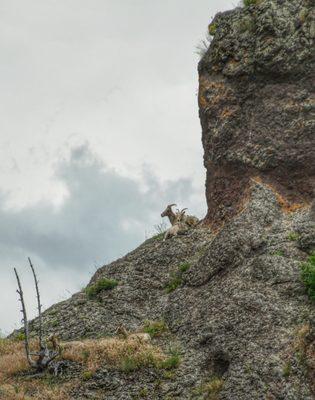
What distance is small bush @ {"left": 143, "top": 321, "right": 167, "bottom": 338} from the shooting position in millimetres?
34000

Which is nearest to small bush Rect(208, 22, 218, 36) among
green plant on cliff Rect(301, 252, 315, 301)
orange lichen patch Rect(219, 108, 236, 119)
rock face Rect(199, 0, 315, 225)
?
rock face Rect(199, 0, 315, 225)

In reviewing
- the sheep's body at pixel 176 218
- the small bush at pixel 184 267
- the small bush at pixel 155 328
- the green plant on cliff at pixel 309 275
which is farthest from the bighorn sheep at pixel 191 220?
the green plant on cliff at pixel 309 275

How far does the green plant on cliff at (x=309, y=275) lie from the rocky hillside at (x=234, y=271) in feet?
0.22

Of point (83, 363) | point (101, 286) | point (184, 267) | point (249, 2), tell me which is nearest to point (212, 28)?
point (249, 2)

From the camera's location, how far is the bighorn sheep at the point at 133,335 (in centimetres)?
3312

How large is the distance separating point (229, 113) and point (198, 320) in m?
13.7

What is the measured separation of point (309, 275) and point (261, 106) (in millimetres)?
12981

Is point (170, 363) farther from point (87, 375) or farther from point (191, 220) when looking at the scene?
point (191, 220)

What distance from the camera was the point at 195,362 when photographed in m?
30.5

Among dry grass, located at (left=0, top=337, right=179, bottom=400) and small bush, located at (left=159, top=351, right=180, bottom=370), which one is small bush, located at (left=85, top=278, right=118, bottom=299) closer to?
dry grass, located at (left=0, top=337, right=179, bottom=400)

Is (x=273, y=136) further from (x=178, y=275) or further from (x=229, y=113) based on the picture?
(x=178, y=275)

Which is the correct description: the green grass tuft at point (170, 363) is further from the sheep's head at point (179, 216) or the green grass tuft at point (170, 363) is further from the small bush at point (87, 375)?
the sheep's head at point (179, 216)

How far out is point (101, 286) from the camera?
39562 mm

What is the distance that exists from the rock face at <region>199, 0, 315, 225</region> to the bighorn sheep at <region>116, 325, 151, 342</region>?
30.0 feet
